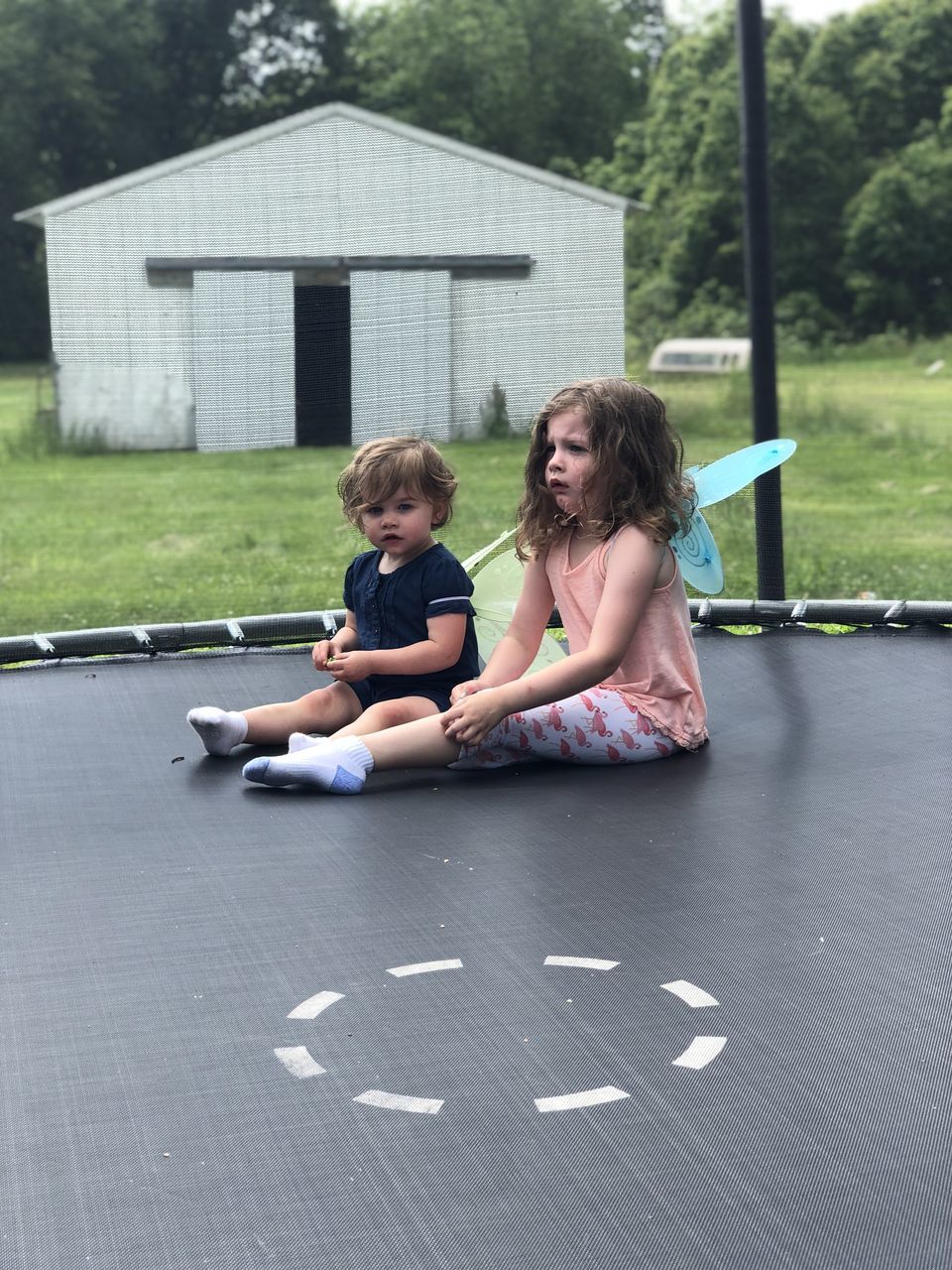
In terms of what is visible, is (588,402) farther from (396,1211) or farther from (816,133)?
(816,133)

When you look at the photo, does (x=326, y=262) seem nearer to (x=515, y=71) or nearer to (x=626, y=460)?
(x=626, y=460)

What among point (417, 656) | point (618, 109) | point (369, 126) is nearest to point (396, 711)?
point (417, 656)

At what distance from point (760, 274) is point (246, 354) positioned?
1104 millimetres

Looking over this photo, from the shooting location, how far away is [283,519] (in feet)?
18.8

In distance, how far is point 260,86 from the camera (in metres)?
14.7

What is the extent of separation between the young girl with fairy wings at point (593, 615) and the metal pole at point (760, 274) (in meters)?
1.18

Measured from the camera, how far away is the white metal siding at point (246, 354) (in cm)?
320

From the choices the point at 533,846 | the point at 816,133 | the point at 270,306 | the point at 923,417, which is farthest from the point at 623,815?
the point at 816,133

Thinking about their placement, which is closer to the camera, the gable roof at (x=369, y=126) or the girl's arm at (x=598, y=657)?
the girl's arm at (x=598, y=657)

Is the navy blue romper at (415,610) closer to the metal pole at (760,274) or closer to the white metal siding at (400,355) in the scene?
the white metal siding at (400,355)

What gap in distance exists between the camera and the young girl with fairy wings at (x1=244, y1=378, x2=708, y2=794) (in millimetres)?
1889

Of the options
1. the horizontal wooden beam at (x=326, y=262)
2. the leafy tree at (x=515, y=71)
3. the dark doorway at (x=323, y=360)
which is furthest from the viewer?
the leafy tree at (x=515, y=71)

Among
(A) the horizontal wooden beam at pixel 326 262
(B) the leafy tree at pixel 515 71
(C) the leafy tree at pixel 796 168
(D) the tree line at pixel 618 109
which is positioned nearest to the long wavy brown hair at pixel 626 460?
(A) the horizontal wooden beam at pixel 326 262

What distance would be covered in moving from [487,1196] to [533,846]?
0.69 metres
